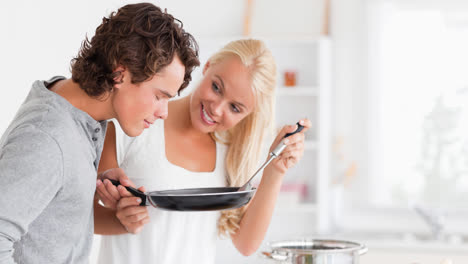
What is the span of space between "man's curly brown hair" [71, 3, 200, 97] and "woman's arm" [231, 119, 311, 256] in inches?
22.5

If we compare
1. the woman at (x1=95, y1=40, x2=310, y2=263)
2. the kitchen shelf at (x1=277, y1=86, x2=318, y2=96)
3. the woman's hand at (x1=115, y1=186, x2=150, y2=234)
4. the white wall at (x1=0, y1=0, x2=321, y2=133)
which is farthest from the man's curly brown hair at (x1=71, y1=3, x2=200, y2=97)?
the kitchen shelf at (x1=277, y1=86, x2=318, y2=96)

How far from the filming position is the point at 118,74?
1159 mm

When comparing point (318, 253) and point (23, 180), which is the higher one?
point (23, 180)

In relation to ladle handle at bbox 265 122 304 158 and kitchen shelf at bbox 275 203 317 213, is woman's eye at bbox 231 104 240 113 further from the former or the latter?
kitchen shelf at bbox 275 203 317 213

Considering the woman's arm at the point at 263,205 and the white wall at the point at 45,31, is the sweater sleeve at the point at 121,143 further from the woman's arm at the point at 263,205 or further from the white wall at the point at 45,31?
the white wall at the point at 45,31

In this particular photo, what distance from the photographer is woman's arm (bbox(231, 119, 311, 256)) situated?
1.65 metres

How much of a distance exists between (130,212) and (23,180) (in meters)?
0.47

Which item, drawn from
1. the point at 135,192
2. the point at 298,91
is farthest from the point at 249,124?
the point at 298,91

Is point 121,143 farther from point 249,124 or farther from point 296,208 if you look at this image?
point 296,208

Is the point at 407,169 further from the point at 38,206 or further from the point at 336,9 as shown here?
the point at 38,206

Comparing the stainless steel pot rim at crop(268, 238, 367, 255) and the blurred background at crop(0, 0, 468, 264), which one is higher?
the blurred background at crop(0, 0, 468, 264)

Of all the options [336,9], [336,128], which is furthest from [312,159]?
[336,9]

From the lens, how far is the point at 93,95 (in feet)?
3.74

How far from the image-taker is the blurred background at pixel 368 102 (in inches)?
142
